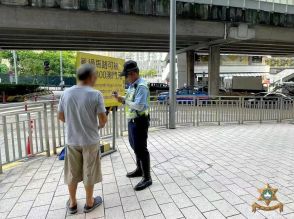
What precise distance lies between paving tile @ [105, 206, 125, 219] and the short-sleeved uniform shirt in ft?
2.84

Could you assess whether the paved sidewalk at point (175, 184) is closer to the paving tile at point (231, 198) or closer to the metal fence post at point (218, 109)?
the paving tile at point (231, 198)

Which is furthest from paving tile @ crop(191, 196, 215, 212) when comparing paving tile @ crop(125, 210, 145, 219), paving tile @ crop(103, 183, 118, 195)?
paving tile @ crop(103, 183, 118, 195)

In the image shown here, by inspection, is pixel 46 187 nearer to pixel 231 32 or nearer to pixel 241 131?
pixel 241 131

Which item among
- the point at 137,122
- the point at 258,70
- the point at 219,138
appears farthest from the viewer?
the point at 258,70

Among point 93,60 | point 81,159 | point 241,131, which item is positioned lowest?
point 241,131

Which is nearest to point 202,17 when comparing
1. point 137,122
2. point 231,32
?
point 231,32

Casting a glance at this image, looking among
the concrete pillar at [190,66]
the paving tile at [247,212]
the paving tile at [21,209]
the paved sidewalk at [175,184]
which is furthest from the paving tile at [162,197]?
the concrete pillar at [190,66]

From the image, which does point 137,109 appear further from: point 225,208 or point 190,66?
point 190,66

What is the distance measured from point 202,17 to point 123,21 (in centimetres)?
514

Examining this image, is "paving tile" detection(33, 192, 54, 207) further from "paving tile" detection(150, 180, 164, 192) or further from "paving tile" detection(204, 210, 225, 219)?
"paving tile" detection(204, 210, 225, 219)

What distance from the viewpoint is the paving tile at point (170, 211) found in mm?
3012

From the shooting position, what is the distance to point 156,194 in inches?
140

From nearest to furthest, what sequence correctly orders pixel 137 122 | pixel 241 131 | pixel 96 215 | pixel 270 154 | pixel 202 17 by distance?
pixel 96 215, pixel 137 122, pixel 270 154, pixel 241 131, pixel 202 17

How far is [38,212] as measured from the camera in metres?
3.14
